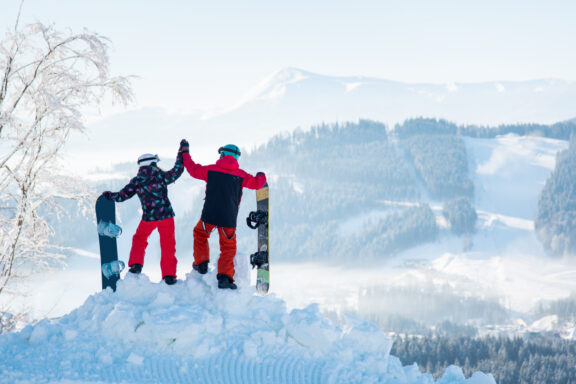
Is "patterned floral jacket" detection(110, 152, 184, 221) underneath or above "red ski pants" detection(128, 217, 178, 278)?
above

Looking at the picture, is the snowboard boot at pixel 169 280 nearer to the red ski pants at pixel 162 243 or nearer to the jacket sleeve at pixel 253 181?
the red ski pants at pixel 162 243

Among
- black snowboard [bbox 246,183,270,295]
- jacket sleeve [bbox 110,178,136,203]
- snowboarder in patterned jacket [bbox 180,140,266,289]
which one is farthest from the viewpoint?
black snowboard [bbox 246,183,270,295]

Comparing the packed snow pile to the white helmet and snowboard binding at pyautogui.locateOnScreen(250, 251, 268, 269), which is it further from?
the white helmet

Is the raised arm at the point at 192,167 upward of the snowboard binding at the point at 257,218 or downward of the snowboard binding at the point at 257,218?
upward

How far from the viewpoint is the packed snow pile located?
6367mm

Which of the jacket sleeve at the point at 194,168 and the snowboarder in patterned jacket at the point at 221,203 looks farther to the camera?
the jacket sleeve at the point at 194,168

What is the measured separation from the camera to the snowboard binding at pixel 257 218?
902 cm

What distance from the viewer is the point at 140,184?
8.50 m

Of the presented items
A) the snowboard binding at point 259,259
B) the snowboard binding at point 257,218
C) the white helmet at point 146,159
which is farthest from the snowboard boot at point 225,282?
the white helmet at point 146,159

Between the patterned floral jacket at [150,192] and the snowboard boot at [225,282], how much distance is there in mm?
1403

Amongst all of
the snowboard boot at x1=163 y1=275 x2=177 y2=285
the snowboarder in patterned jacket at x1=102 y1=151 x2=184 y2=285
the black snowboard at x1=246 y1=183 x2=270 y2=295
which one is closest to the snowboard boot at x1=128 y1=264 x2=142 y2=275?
the snowboarder in patterned jacket at x1=102 y1=151 x2=184 y2=285

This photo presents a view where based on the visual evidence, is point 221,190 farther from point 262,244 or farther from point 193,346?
point 193,346

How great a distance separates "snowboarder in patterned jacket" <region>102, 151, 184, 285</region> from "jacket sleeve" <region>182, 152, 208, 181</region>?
33 centimetres

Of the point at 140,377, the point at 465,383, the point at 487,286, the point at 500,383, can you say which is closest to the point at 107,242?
the point at 140,377
